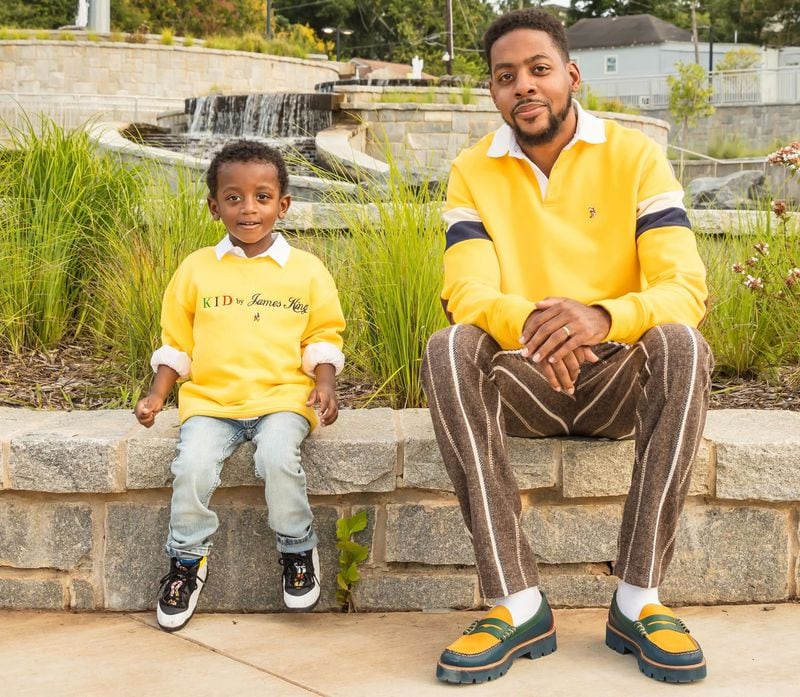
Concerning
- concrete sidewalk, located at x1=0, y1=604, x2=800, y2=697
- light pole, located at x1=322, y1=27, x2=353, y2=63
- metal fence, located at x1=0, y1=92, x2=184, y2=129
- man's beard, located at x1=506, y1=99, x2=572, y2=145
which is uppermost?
light pole, located at x1=322, y1=27, x2=353, y2=63

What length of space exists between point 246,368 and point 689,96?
27332mm

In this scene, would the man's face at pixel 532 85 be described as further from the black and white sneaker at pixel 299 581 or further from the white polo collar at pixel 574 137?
the black and white sneaker at pixel 299 581

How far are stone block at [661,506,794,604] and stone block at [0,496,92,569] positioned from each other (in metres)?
1.59

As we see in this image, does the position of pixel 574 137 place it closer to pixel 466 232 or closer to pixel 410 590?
pixel 466 232

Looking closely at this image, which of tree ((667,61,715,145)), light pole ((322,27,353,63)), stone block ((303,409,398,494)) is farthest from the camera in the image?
light pole ((322,27,353,63))

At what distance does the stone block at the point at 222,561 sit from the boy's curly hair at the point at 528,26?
1.32m

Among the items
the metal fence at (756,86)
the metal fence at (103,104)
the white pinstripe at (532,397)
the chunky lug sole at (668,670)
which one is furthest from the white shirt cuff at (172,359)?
the metal fence at (756,86)

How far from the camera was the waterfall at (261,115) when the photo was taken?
13.5 metres

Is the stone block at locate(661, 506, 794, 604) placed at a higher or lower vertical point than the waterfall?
lower

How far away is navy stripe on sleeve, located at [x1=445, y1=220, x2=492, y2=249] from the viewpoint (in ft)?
8.38

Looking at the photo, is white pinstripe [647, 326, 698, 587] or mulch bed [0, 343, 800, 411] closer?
white pinstripe [647, 326, 698, 587]

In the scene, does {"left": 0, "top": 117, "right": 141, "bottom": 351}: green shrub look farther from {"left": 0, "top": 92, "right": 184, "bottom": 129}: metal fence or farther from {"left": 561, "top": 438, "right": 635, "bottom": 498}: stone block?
{"left": 0, "top": 92, "right": 184, "bottom": 129}: metal fence

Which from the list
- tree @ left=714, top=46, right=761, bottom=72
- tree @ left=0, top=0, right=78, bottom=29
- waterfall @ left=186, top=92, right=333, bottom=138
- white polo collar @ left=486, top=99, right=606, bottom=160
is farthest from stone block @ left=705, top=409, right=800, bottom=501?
tree @ left=714, top=46, right=761, bottom=72

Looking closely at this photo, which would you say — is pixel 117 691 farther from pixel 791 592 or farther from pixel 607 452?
pixel 791 592
